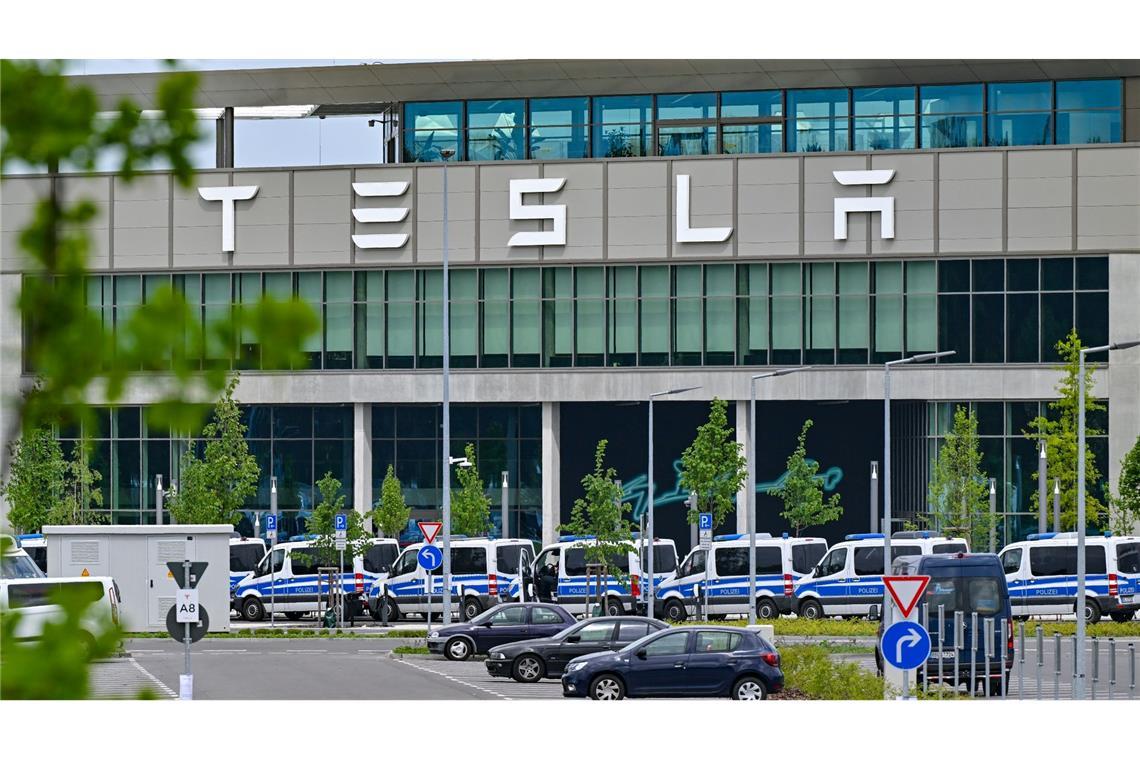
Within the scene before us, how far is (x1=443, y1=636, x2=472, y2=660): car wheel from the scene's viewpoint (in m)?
36.1

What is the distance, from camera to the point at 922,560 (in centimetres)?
3144

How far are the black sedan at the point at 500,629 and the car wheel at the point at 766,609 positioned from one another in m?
11.7

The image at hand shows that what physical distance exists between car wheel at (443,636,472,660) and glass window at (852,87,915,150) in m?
32.2

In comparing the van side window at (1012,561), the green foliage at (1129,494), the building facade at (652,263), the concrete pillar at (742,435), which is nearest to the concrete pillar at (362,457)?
the building facade at (652,263)

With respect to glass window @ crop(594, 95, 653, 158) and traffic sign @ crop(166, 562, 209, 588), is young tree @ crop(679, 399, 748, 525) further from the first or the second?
traffic sign @ crop(166, 562, 209, 588)

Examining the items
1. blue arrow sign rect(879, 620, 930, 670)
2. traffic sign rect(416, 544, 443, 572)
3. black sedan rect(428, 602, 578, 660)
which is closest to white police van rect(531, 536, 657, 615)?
traffic sign rect(416, 544, 443, 572)

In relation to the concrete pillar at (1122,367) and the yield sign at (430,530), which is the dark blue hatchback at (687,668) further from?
the concrete pillar at (1122,367)

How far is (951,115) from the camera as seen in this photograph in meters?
62.9

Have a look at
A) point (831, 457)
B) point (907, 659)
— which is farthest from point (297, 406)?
point (907, 659)

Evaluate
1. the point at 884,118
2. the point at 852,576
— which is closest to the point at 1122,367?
the point at 884,118

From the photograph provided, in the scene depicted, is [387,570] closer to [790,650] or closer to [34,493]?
[34,493]

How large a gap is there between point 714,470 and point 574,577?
668 centimetres

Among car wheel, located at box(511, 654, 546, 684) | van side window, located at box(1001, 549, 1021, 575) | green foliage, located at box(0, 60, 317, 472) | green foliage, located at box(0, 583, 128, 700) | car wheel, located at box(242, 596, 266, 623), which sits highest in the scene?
green foliage, located at box(0, 60, 317, 472)

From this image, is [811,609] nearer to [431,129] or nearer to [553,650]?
[553,650]
